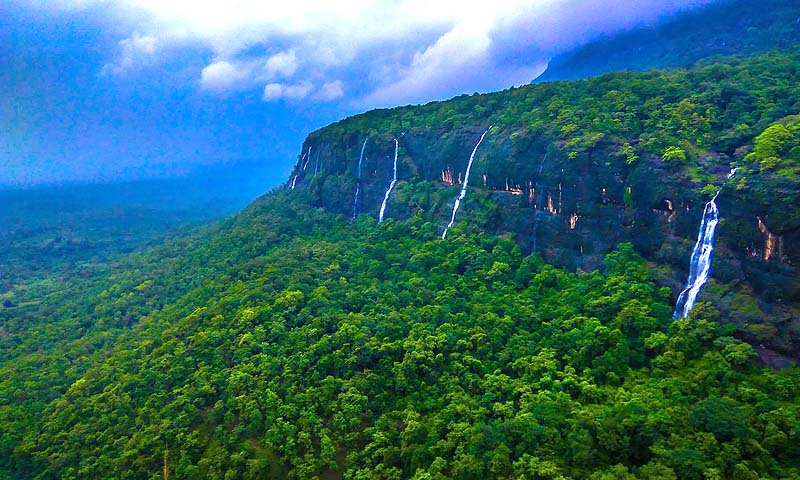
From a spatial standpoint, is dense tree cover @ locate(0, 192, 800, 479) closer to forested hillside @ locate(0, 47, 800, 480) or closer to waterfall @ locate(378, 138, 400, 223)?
forested hillside @ locate(0, 47, 800, 480)

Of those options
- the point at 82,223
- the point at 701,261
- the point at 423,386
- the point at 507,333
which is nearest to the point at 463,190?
the point at 507,333

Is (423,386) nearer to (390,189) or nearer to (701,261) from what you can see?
(701,261)

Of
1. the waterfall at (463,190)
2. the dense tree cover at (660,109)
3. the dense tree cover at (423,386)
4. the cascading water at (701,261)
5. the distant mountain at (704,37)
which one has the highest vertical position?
the distant mountain at (704,37)

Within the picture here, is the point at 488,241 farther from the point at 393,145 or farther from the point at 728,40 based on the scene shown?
the point at 728,40

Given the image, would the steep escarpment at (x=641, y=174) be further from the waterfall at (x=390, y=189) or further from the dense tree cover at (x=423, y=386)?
the dense tree cover at (x=423, y=386)

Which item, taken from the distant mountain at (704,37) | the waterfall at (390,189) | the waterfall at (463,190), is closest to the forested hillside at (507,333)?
the waterfall at (463,190)

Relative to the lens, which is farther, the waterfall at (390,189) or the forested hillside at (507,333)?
the waterfall at (390,189)
